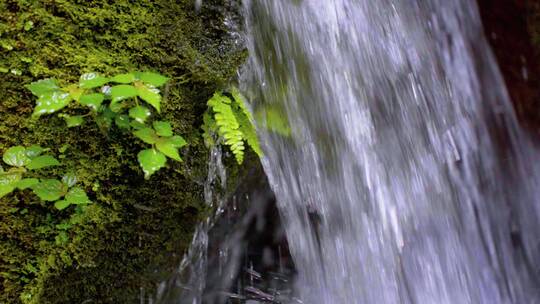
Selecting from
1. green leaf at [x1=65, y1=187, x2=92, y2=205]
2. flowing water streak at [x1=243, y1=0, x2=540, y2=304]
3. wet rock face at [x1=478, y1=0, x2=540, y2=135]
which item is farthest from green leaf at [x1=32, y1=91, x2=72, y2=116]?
wet rock face at [x1=478, y1=0, x2=540, y2=135]

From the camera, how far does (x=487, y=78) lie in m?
3.67

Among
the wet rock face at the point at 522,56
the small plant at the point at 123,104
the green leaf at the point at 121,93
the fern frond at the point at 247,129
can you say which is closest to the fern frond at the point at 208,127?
the fern frond at the point at 247,129

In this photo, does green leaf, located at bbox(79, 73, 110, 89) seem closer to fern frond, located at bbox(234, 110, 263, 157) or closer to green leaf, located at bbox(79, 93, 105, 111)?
green leaf, located at bbox(79, 93, 105, 111)

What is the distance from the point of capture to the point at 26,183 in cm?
206

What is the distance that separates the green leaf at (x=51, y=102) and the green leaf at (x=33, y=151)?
0.18 metres

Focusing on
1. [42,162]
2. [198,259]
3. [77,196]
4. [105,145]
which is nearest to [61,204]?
[77,196]

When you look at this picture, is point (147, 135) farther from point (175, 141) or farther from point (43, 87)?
point (43, 87)

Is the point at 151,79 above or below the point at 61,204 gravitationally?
above

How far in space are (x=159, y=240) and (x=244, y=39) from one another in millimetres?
1176

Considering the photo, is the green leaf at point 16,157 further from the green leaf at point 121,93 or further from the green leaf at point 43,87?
the green leaf at point 121,93

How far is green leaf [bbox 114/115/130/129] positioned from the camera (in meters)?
2.21

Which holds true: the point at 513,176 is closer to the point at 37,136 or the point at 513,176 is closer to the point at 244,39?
the point at 244,39

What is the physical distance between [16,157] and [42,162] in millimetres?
108

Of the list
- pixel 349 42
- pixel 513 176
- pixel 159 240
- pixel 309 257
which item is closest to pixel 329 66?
pixel 349 42
